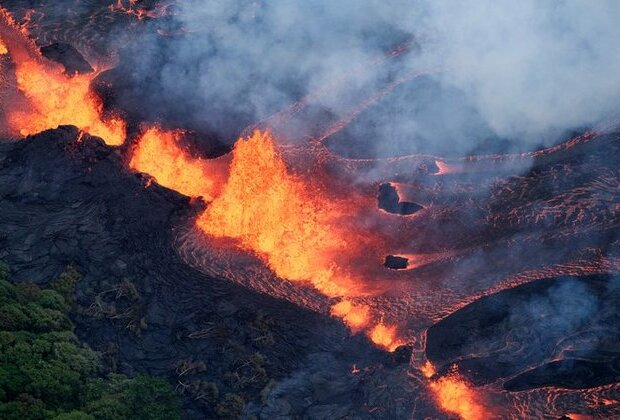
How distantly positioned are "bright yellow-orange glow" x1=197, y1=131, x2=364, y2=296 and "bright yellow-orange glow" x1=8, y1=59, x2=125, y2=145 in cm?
359

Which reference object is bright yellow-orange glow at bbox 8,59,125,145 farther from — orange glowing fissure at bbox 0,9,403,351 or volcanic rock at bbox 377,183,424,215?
volcanic rock at bbox 377,183,424,215

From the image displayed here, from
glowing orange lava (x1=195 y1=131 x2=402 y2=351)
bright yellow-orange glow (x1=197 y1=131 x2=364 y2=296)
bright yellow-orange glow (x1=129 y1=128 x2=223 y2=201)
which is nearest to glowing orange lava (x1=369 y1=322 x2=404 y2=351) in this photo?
glowing orange lava (x1=195 y1=131 x2=402 y2=351)

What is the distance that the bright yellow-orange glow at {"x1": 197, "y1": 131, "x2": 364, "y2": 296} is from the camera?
15680mm

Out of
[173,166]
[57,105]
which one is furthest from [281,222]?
[57,105]

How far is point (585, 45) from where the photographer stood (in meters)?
20.9

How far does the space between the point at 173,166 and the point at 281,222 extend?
11.1 feet

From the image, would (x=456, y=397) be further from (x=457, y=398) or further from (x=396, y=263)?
(x=396, y=263)

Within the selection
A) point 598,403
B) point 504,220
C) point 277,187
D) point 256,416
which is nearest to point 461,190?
point 504,220

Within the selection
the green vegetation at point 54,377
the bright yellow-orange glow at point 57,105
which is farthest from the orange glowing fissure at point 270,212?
the green vegetation at point 54,377

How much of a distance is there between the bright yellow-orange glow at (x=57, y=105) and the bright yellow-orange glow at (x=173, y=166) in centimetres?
78

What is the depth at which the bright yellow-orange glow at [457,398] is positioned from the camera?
1382 centimetres

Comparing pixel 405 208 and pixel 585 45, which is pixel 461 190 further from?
pixel 585 45

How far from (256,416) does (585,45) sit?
15.7 m

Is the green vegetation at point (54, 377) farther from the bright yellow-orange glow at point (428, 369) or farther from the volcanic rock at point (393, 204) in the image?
the volcanic rock at point (393, 204)
